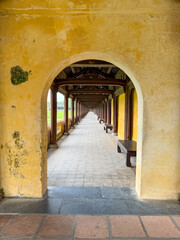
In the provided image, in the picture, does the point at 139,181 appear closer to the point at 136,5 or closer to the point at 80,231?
the point at 80,231

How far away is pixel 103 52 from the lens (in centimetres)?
278

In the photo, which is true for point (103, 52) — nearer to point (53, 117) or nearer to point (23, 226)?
point (23, 226)

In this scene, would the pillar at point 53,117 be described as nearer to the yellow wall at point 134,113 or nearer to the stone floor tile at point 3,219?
the yellow wall at point 134,113

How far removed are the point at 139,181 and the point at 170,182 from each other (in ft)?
1.87

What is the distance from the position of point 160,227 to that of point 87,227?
3.51 feet

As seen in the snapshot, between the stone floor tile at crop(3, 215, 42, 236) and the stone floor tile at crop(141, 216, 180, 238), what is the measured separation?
1643mm

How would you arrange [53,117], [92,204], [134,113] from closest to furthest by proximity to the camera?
[92,204]
[134,113]
[53,117]

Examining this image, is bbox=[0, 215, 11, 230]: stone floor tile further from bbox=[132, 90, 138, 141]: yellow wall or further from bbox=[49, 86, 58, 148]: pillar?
bbox=[132, 90, 138, 141]: yellow wall

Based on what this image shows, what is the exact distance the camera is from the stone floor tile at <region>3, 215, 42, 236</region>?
6.91 feet

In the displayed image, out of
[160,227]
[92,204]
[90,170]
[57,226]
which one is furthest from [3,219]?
[90,170]

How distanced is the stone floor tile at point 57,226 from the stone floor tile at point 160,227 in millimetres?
1132

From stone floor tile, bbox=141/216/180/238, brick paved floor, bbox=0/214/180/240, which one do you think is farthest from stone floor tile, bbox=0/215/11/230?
stone floor tile, bbox=141/216/180/238

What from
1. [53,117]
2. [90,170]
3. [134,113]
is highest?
[134,113]

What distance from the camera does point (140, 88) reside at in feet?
9.18
